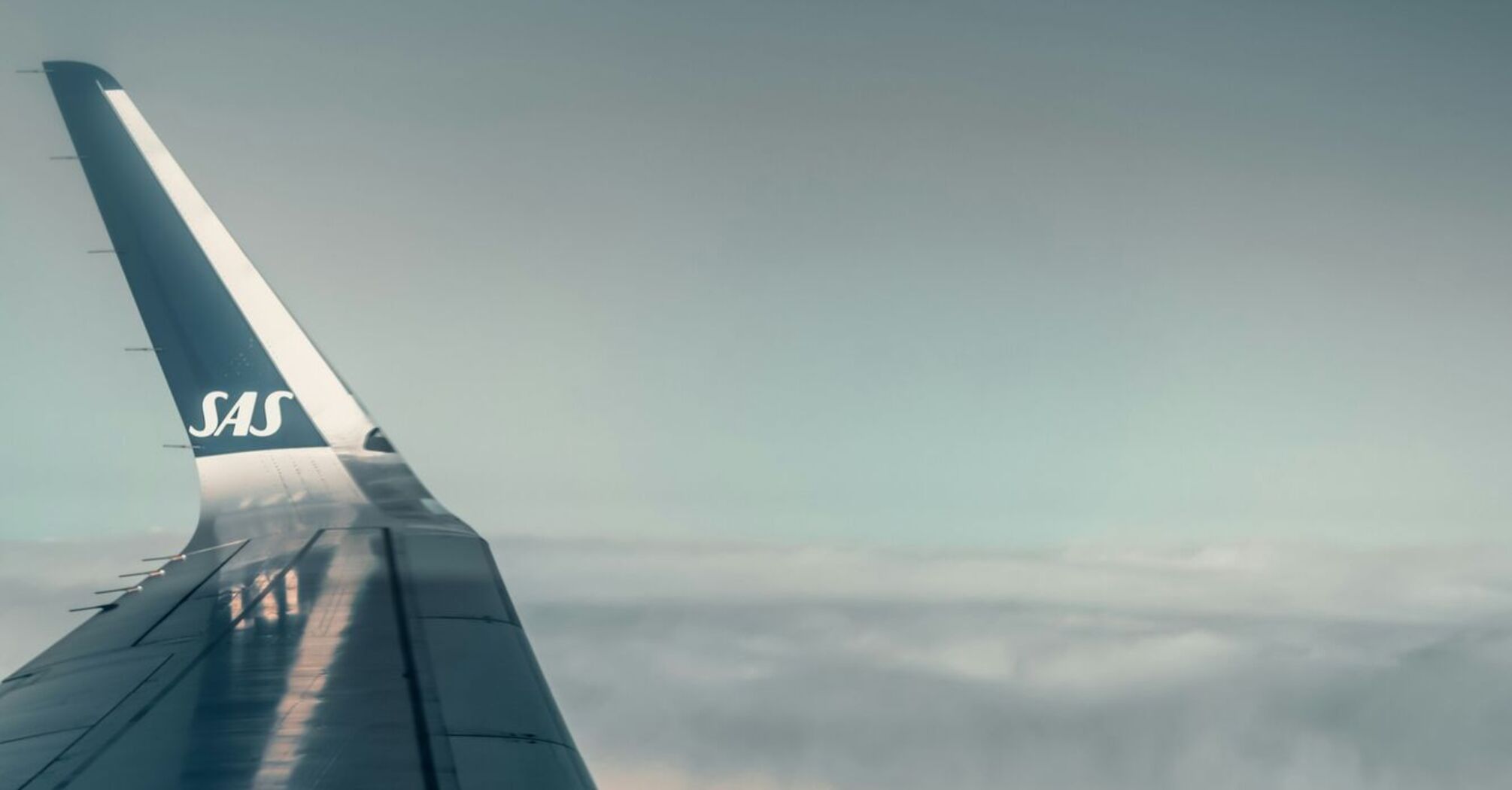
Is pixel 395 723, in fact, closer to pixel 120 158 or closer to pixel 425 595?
pixel 425 595

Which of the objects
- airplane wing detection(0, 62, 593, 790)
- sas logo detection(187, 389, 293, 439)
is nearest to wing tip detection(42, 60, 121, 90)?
airplane wing detection(0, 62, 593, 790)

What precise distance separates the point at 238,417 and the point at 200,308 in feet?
3.25

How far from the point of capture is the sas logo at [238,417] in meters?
9.16

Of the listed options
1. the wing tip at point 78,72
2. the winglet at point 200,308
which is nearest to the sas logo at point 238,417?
the winglet at point 200,308

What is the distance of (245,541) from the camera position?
27.2ft

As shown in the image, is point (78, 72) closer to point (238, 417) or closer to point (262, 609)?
point (238, 417)

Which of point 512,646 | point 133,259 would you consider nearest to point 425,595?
point 512,646

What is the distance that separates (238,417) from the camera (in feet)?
30.1

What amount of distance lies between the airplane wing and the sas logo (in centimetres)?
2

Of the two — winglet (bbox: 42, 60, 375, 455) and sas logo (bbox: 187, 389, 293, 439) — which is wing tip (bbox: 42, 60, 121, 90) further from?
sas logo (bbox: 187, 389, 293, 439)

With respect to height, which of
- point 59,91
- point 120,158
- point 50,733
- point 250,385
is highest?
point 59,91

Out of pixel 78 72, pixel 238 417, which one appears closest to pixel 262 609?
pixel 238 417

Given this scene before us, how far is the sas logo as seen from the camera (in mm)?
9156

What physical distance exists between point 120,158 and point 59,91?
0.86 metres
